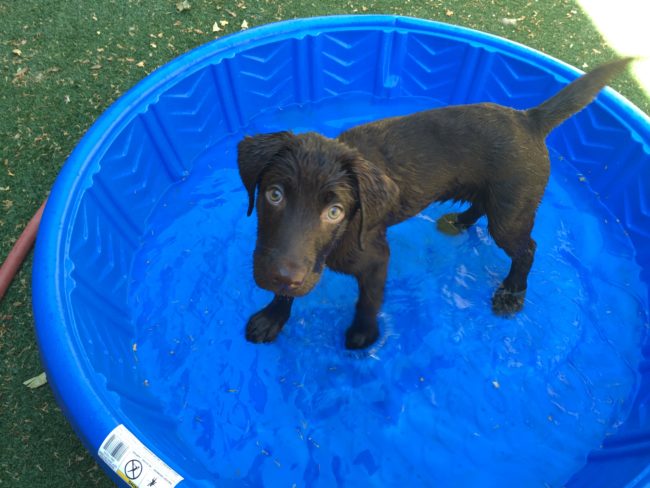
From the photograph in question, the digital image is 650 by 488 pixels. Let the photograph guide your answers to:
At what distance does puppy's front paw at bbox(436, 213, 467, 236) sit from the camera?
4.07 meters

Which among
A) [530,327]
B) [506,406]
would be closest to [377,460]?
[506,406]

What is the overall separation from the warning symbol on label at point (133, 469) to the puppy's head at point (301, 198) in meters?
0.99

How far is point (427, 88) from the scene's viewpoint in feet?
16.0

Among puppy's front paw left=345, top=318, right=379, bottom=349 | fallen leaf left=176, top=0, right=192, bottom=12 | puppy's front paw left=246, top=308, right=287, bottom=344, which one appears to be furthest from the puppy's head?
fallen leaf left=176, top=0, right=192, bottom=12

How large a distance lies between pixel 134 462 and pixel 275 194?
4.56 feet

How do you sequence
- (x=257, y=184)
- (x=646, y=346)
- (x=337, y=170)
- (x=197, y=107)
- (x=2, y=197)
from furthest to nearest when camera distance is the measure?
(x=197, y=107) → (x=2, y=197) → (x=646, y=346) → (x=257, y=184) → (x=337, y=170)

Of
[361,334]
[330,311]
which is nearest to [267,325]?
[330,311]

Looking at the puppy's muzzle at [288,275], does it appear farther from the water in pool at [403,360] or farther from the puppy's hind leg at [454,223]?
the puppy's hind leg at [454,223]

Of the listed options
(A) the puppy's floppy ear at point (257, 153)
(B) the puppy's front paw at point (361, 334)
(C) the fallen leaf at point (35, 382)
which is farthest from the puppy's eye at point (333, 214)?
(C) the fallen leaf at point (35, 382)

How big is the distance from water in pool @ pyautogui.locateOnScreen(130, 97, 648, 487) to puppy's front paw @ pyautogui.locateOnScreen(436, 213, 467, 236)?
0.21ft

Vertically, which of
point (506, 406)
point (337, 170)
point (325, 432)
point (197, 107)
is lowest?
point (325, 432)

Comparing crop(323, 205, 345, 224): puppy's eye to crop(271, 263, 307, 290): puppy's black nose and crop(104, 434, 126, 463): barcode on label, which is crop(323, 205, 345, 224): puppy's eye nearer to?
crop(271, 263, 307, 290): puppy's black nose

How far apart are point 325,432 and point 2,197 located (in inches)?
123

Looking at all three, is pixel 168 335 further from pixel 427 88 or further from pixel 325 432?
pixel 427 88
